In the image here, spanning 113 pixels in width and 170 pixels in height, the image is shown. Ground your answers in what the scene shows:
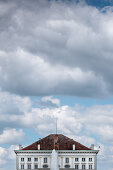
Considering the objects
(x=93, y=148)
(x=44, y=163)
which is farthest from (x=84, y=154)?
(x=44, y=163)

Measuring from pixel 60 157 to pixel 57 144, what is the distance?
379cm

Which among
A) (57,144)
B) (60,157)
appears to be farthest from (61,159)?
(57,144)

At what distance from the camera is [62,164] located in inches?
4429

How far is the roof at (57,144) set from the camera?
4488 inches

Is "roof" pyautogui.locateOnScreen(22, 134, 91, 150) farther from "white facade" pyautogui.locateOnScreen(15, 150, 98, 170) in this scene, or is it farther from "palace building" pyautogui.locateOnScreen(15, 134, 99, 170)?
"white facade" pyautogui.locateOnScreen(15, 150, 98, 170)

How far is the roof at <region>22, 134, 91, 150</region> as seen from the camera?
114 m

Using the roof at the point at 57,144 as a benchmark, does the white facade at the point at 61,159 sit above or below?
below

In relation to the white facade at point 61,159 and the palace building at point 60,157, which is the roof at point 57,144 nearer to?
the palace building at point 60,157

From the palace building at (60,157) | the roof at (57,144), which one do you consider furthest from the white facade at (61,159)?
the roof at (57,144)

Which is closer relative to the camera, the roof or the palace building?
the palace building

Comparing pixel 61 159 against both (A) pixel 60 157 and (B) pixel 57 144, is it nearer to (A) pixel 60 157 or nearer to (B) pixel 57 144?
(A) pixel 60 157

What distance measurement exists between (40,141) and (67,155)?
8.96 meters

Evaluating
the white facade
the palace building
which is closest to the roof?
the palace building

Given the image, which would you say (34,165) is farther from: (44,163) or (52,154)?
(52,154)
